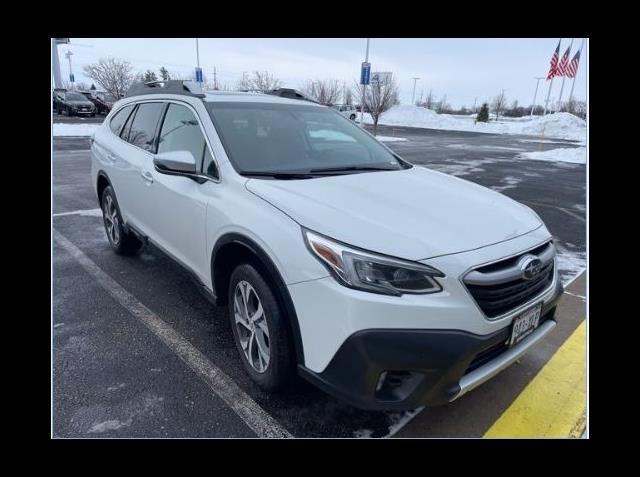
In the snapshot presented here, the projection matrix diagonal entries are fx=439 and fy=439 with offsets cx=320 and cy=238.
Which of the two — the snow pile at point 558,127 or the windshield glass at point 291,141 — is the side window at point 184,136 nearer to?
the windshield glass at point 291,141

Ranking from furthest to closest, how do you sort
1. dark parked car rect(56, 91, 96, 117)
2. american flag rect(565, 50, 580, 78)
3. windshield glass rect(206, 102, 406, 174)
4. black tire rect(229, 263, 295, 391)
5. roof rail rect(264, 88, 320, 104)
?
1. dark parked car rect(56, 91, 96, 117)
2. american flag rect(565, 50, 580, 78)
3. roof rail rect(264, 88, 320, 104)
4. windshield glass rect(206, 102, 406, 174)
5. black tire rect(229, 263, 295, 391)

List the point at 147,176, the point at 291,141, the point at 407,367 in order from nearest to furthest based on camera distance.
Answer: the point at 407,367
the point at 291,141
the point at 147,176

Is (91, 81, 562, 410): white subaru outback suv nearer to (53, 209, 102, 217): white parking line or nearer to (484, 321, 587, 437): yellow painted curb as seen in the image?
(484, 321, 587, 437): yellow painted curb

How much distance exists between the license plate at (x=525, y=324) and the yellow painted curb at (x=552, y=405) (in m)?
0.54

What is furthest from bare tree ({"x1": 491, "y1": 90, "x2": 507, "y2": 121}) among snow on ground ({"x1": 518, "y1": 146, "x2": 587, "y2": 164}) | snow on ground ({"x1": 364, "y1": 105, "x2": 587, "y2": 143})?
snow on ground ({"x1": 518, "y1": 146, "x2": 587, "y2": 164})

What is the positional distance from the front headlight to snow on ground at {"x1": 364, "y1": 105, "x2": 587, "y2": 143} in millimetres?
30478

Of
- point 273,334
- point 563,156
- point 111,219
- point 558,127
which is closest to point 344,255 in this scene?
point 273,334

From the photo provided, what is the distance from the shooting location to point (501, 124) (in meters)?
44.2

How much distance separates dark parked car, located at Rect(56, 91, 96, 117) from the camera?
90.1 ft

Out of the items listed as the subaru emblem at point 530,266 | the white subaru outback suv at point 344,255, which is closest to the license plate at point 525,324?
the white subaru outback suv at point 344,255

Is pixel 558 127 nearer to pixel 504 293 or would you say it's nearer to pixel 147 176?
pixel 147 176

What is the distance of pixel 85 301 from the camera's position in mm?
3803

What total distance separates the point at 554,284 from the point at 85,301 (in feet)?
11.9

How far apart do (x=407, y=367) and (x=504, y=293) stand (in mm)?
616
